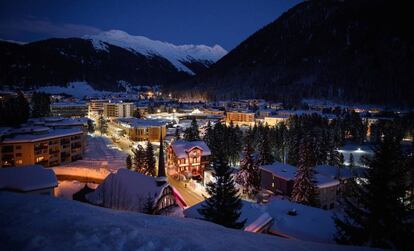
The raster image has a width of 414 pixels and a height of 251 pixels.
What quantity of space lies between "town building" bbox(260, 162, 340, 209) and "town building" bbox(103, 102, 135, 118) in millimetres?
104508

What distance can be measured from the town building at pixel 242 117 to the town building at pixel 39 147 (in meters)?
80.1

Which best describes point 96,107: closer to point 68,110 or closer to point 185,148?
point 68,110

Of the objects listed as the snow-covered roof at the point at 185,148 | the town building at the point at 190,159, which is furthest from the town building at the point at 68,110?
the town building at the point at 190,159

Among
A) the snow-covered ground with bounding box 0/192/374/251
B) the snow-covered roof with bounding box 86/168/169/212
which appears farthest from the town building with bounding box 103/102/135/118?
the snow-covered ground with bounding box 0/192/374/251

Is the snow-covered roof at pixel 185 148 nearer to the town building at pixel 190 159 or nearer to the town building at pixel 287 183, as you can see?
the town building at pixel 190 159

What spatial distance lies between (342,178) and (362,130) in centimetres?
5466

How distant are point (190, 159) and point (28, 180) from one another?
98.7 feet

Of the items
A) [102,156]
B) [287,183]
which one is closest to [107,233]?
[287,183]

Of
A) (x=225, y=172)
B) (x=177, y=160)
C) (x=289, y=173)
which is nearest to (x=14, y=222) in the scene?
(x=225, y=172)

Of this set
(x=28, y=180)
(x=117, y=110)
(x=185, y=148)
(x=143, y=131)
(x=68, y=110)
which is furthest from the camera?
(x=117, y=110)

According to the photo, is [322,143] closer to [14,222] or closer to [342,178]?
[342,178]

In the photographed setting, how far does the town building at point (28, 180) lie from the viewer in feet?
80.0

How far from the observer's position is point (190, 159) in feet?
172

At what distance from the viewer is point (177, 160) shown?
5131cm
